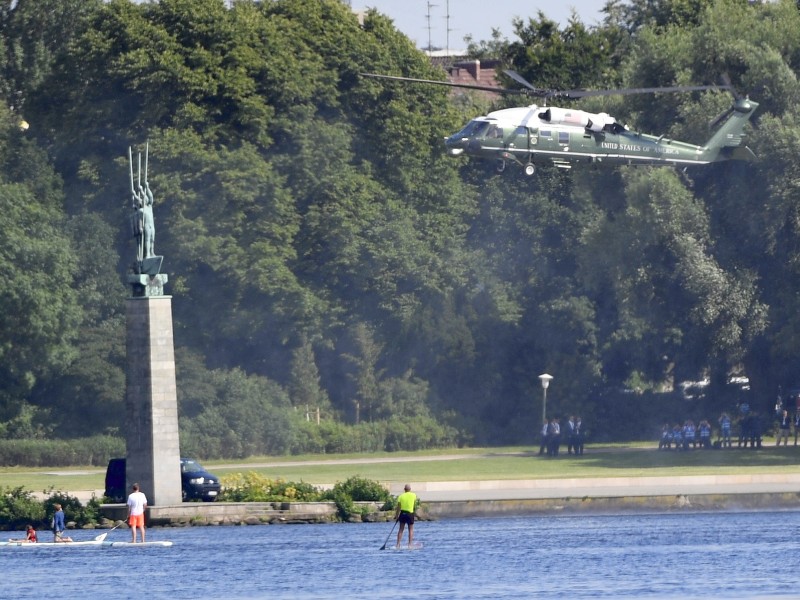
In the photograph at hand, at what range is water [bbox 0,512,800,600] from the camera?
35781 millimetres

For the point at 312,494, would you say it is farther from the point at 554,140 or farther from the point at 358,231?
the point at 358,231

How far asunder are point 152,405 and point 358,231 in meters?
37.5

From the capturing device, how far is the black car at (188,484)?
49.4 m

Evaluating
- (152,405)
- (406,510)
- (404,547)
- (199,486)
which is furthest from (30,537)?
(406,510)

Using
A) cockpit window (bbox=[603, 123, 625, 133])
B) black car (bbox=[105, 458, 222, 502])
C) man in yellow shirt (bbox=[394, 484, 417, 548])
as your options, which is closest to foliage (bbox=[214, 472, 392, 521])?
black car (bbox=[105, 458, 222, 502])

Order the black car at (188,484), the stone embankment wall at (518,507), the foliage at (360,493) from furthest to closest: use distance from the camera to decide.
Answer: the black car at (188,484) → the foliage at (360,493) → the stone embankment wall at (518,507)

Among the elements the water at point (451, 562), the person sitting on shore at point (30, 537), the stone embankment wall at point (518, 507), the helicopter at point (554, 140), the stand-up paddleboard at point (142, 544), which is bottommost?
the water at point (451, 562)

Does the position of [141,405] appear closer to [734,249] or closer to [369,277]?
[734,249]

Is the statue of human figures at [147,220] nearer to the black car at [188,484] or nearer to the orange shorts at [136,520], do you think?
the black car at [188,484]

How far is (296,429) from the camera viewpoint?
77.7 metres

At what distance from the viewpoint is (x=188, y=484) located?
4969cm

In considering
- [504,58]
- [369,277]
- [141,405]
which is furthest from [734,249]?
[141,405]

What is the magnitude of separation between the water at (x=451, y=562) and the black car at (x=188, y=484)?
2489mm

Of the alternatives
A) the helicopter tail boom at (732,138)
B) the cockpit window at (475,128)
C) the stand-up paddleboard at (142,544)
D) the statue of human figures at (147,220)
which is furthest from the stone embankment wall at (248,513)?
the helicopter tail boom at (732,138)
